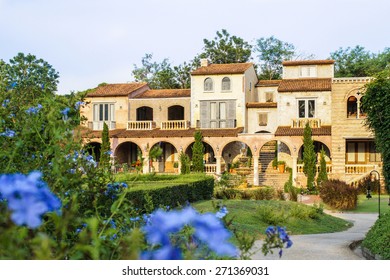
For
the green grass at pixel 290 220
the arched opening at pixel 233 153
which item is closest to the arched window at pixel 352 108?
the arched opening at pixel 233 153

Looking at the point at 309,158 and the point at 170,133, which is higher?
the point at 170,133

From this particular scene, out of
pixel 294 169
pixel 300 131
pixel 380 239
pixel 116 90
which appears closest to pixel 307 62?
pixel 300 131

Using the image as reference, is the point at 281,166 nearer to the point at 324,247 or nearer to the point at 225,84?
the point at 225,84

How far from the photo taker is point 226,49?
51.4 metres

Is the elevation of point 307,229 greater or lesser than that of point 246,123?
lesser

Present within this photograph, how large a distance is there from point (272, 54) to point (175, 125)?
1685cm

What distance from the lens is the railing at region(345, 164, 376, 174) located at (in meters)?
33.4

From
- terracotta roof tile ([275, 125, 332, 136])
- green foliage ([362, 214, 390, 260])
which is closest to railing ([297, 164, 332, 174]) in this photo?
terracotta roof tile ([275, 125, 332, 136])

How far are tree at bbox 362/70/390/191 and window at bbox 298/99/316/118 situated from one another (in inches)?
715

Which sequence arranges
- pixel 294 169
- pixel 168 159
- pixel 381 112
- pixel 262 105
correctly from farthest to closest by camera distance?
pixel 168 159, pixel 262 105, pixel 294 169, pixel 381 112

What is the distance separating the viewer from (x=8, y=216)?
5.92 feet
